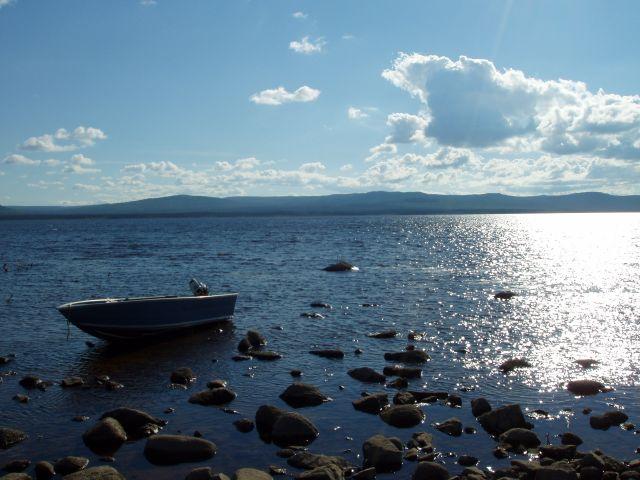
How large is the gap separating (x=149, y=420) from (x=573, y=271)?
166 feet

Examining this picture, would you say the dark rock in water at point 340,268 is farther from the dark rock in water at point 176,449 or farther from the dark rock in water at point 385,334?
the dark rock in water at point 176,449

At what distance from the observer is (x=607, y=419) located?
17078 mm

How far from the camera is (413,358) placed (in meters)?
23.6

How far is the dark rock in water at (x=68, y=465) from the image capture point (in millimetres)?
13891

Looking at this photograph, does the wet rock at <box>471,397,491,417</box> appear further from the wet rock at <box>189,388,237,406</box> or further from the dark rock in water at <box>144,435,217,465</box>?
the dark rock in water at <box>144,435,217,465</box>

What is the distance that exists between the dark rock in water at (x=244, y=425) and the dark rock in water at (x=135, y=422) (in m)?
2.04

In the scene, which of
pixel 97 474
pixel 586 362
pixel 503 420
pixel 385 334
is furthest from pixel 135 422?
pixel 586 362

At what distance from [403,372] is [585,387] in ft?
19.2

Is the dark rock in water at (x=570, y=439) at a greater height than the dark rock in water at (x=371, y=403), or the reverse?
the dark rock in water at (x=371, y=403)

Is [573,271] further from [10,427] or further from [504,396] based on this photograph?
[10,427]

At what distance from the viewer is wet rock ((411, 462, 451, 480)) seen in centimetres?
1323

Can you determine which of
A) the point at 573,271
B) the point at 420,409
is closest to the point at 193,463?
the point at 420,409

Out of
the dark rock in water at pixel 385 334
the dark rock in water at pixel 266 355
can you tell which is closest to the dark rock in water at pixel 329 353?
the dark rock in water at pixel 266 355

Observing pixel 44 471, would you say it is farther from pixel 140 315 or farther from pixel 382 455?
pixel 140 315
